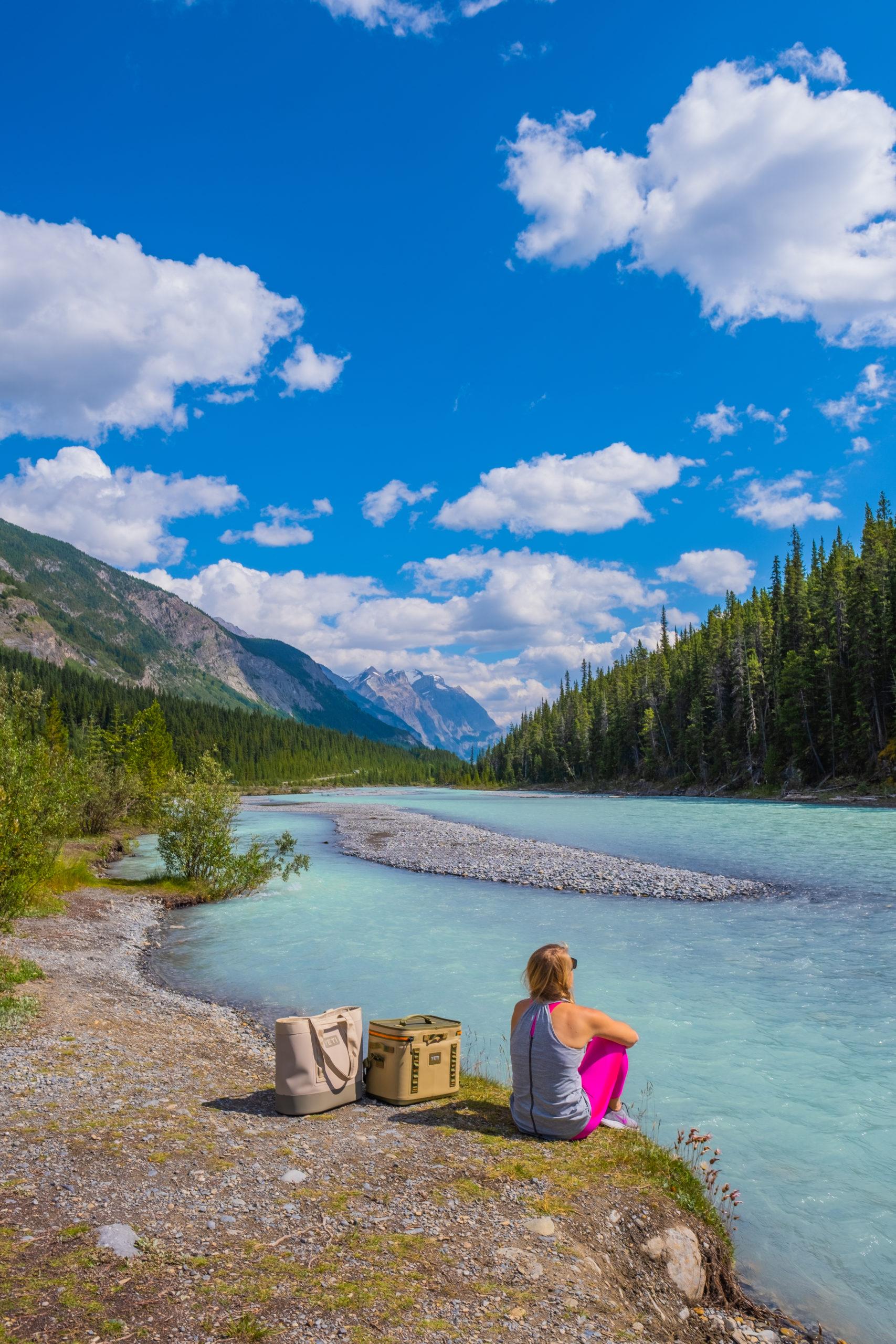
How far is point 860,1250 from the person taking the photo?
7.11 m

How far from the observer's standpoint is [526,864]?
3266 centimetres

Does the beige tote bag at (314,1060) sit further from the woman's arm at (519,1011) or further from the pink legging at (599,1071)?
the pink legging at (599,1071)

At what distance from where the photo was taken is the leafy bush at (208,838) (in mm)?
26719

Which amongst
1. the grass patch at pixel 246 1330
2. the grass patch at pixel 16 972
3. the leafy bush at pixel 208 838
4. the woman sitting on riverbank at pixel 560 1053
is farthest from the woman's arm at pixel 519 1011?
the leafy bush at pixel 208 838

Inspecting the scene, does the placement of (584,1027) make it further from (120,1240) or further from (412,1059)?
(120,1240)

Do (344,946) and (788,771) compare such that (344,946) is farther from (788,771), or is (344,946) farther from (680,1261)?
(788,771)

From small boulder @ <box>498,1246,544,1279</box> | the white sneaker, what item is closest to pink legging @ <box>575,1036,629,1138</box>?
the white sneaker

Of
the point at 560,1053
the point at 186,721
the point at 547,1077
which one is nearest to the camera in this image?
the point at 560,1053

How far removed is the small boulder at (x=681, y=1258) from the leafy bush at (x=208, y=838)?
22298mm

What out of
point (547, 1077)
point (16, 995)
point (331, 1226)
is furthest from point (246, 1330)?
point (16, 995)

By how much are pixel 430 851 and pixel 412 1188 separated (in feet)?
110

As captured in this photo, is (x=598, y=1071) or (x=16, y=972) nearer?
(x=598, y=1071)

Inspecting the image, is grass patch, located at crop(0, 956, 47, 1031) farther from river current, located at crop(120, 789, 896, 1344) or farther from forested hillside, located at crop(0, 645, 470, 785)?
forested hillside, located at crop(0, 645, 470, 785)

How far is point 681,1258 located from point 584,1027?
1.90 m
